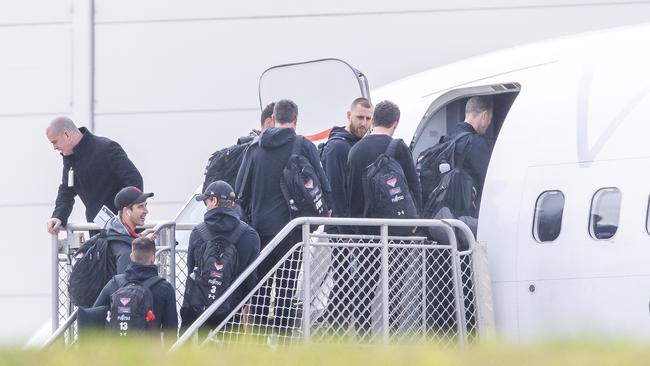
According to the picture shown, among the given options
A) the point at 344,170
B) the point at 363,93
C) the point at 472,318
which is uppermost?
the point at 363,93

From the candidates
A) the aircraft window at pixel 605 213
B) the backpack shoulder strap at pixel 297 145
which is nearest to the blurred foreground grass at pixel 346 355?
the aircraft window at pixel 605 213

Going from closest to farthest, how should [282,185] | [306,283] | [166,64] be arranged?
[306,283] → [282,185] → [166,64]

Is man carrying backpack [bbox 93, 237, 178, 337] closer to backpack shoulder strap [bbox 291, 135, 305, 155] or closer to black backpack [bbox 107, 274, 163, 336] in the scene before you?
black backpack [bbox 107, 274, 163, 336]

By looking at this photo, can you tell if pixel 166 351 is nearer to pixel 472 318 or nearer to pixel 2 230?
pixel 472 318

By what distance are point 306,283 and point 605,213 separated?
187 cm

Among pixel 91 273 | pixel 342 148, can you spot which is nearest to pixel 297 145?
pixel 342 148

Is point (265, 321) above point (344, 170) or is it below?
below

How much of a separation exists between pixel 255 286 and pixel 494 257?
5.14ft

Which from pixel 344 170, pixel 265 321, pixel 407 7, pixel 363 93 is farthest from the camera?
→ pixel 407 7

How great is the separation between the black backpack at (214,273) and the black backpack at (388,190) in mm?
850

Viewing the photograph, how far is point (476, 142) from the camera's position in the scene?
9.05 metres

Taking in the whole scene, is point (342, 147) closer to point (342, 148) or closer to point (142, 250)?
point (342, 148)

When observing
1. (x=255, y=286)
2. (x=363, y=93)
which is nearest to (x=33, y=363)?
(x=255, y=286)

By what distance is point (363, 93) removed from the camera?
32.0ft
